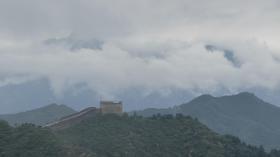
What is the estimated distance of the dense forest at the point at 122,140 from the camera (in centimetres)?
10769

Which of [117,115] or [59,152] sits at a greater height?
[117,115]

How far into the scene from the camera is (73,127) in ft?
418

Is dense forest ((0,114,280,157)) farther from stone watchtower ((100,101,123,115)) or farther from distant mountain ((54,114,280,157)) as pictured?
stone watchtower ((100,101,123,115))

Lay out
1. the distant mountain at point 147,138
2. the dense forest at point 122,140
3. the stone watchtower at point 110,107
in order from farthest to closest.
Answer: the stone watchtower at point 110,107 < the distant mountain at point 147,138 < the dense forest at point 122,140

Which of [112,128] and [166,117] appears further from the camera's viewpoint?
[166,117]

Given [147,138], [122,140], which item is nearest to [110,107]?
[147,138]

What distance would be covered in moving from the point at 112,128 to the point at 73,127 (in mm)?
8125

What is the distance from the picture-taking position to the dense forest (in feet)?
353

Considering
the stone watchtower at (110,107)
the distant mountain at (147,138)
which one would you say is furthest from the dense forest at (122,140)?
the stone watchtower at (110,107)

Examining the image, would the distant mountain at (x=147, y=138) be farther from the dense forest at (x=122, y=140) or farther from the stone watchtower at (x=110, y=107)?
the stone watchtower at (x=110, y=107)

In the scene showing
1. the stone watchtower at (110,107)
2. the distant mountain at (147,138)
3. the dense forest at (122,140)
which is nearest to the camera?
the dense forest at (122,140)

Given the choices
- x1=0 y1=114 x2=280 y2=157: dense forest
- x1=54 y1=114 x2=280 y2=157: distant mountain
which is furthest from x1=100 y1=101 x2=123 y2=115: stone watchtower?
x1=0 y1=114 x2=280 y2=157: dense forest

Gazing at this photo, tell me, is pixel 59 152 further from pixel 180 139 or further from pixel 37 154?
pixel 180 139

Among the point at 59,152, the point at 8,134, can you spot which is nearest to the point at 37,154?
the point at 59,152
